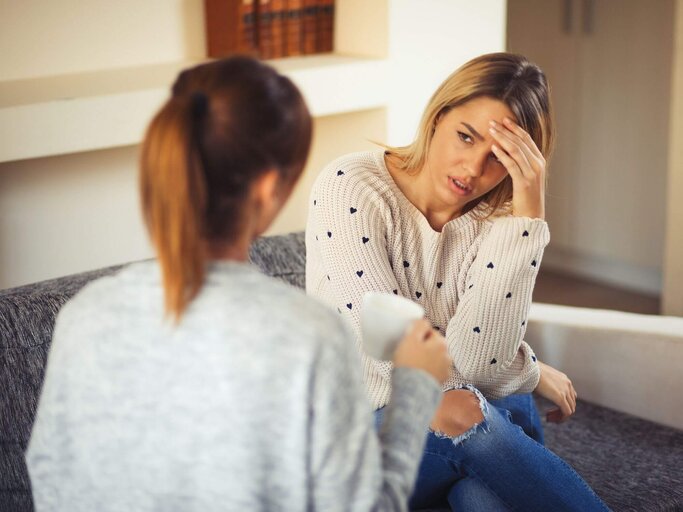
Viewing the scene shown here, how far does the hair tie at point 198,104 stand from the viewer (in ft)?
3.12

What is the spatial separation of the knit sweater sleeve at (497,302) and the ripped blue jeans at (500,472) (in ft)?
0.30

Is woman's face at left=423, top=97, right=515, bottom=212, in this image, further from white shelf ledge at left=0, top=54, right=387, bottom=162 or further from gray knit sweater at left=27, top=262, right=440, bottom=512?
gray knit sweater at left=27, top=262, right=440, bottom=512

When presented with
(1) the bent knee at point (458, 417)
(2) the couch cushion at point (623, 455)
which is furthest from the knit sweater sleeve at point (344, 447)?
(2) the couch cushion at point (623, 455)

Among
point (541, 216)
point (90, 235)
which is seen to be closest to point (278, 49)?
point (90, 235)

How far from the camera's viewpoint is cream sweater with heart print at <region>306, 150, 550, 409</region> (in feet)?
5.37

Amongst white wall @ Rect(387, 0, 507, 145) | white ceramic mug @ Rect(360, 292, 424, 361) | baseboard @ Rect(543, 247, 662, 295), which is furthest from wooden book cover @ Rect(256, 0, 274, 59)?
baseboard @ Rect(543, 247, 662, 295)

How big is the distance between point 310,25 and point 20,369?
131cm

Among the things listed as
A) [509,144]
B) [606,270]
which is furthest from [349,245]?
[606,270]

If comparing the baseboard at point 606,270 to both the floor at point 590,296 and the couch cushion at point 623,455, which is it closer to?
the floor at point 590,296

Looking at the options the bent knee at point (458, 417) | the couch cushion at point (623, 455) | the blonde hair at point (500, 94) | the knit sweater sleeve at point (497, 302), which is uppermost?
the blonde hair at point (500, 94)

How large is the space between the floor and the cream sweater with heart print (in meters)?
2.31

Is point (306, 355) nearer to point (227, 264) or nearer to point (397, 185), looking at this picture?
point (227, 264)

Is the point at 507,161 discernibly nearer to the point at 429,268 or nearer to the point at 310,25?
the point at 429,268

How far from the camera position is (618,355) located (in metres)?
2.14
